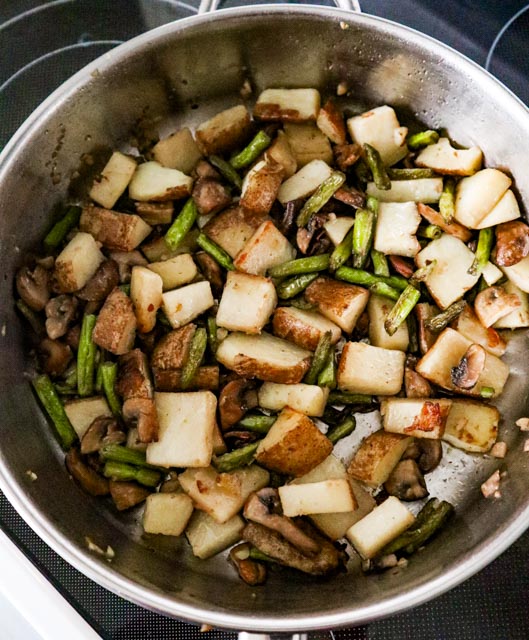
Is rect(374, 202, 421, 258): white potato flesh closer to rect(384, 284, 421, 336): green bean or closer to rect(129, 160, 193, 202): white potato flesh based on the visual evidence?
rect(384, 284, 421, 336): green bean

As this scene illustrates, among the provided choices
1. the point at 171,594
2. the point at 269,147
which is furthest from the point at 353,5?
the point at 171,594

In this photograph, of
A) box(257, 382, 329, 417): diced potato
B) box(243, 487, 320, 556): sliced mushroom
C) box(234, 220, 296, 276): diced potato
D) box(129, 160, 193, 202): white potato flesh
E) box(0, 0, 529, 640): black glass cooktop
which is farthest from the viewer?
box(0, 0, 529, 640): black glass cooktop

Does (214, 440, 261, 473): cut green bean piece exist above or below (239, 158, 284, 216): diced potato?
below

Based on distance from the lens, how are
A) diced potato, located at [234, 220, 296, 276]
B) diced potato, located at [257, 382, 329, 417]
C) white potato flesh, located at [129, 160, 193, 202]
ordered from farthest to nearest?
white potato flesh, located at [129, 160, 193, 202] → diced potato, located at [234, 220, 296, 276] → diced potato, located at [257, 382, 329, 417]

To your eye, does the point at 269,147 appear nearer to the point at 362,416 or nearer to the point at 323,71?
the point at 323,71

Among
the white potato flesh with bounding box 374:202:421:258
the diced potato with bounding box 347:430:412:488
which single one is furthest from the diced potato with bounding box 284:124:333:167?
the diced potato with bounding box 347:430:412:488

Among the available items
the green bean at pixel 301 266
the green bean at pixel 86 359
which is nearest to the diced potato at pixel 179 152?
the green bean at pixel 301 266

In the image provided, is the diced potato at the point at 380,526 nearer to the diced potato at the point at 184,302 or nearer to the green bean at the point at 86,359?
the diced potato at the point at 184,302

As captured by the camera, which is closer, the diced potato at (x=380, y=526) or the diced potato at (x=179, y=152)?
the diced potato at (x=380, y=526)

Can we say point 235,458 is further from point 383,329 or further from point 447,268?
point 447,268
